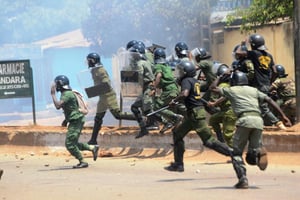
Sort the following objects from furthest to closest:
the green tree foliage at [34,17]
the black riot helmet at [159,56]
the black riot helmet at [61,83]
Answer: the green tree foliage at [34,17], the black riot helmet at [159,56], the black riot helmet at [61,83]

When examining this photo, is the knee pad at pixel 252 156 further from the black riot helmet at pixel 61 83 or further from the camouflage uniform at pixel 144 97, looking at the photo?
the camouflage uniform at pixel 144 97

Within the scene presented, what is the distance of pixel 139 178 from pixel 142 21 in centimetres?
2052

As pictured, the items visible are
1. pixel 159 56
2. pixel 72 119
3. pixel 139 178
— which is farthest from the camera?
pixel 159 56

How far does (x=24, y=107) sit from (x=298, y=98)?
A: 81.1ft

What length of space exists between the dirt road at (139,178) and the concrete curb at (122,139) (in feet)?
0.36

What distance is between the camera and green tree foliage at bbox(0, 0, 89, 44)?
146 feet

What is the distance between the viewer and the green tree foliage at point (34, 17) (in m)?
44.4

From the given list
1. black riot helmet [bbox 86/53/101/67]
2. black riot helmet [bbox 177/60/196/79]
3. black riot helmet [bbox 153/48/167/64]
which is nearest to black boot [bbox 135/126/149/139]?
black riot helmet [bbox 153/48/167/64]

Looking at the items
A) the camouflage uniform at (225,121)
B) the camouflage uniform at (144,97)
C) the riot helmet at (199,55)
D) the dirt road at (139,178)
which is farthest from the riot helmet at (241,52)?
the camouflage uniform at (144,97)

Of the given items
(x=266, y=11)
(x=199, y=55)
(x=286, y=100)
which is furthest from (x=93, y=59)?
(x=266, y=11)

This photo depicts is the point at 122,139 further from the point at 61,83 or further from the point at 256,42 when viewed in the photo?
the point at 256,42

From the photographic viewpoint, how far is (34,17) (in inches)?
1751

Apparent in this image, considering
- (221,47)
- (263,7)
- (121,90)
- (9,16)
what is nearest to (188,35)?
(221,47)

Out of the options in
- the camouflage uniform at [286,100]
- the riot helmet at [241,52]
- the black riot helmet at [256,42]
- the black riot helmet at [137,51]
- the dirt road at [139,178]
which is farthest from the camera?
the camouflage uniform at [286,100]
